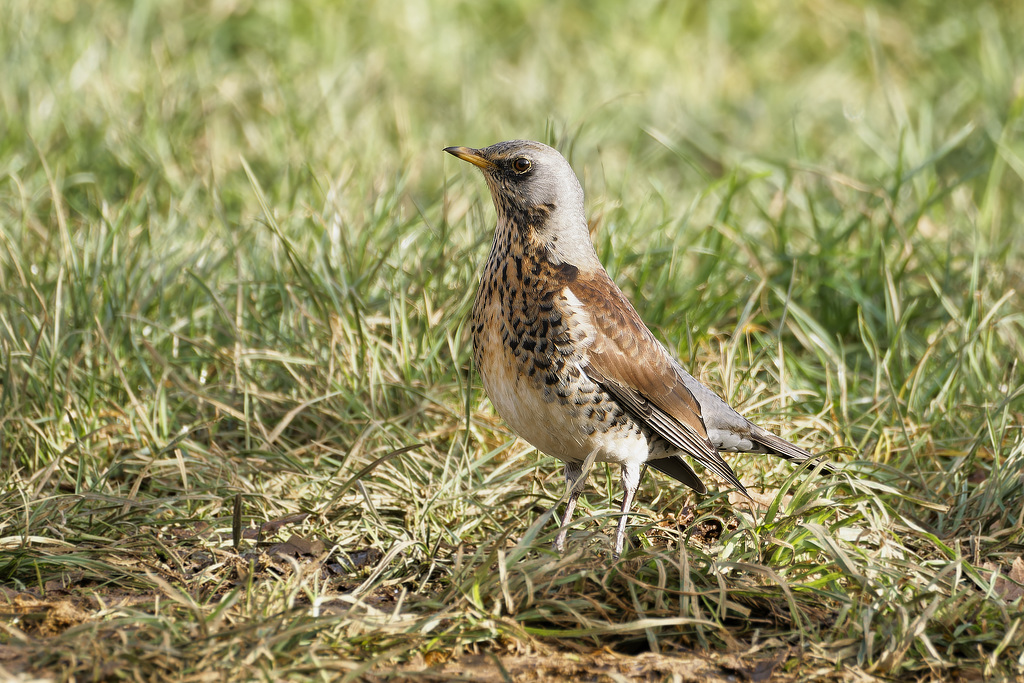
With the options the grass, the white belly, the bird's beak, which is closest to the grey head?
the bird's beak

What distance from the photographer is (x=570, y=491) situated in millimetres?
3797

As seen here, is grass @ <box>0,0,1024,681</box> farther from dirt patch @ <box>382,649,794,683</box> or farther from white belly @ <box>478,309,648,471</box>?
white belly @ <box>478,309,648,471</box>

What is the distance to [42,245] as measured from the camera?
5.62 metres

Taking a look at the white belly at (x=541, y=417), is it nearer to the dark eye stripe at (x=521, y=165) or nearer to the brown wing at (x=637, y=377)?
the brown wing at (x=637, y=377)

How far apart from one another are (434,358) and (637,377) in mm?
1273

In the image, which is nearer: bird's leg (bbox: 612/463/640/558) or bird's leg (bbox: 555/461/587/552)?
bird's leg (bbox: 555/461/587/552)

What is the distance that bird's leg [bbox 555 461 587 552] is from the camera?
12.2ft

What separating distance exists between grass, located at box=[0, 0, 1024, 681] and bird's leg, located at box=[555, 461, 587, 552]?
0.32 ft

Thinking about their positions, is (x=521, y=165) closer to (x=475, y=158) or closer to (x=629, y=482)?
(x=475, y=158)

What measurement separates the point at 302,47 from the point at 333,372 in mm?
4192

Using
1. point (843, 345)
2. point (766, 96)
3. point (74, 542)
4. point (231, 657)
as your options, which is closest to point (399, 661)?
point (231, 657)

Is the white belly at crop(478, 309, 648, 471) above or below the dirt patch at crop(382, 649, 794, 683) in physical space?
above

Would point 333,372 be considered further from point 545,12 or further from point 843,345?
point 545,12

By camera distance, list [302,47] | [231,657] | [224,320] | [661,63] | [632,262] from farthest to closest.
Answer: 1. [661,63]
2. [302,47]
3. [632,262]
4. [224,320]
5. [231,657]
